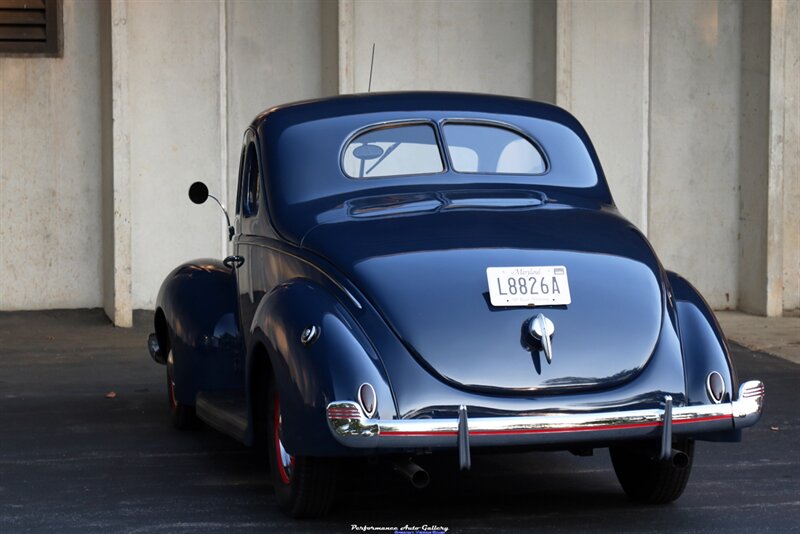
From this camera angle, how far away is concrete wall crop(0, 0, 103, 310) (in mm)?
13070

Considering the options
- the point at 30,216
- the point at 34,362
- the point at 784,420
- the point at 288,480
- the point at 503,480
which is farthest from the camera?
the point at 30,216

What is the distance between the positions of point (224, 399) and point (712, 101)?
7.98 meters

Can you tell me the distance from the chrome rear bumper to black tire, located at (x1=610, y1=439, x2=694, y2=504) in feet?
1.74

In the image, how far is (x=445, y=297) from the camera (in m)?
5.47

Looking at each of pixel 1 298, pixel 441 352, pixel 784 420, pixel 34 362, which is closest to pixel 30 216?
pixel 1 298

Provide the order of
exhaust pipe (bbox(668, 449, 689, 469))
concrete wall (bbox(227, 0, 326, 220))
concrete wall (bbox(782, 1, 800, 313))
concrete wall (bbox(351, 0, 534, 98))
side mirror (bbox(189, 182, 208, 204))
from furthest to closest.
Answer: concrete wall (bbox(782, 1, 800, 313)), concrete wall (bbox(351, 0, 534, 98)), concrete wall (bbox(227, 0, 326, 220)), side mirror (bbox(189, 182, 208, 204)), exhaust pipe (bbox(668, 449, 689, 469))

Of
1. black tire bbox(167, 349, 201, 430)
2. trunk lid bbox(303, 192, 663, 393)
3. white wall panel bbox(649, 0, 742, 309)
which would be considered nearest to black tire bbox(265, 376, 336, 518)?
trunk lid bbox(303, 192, 663, 393)

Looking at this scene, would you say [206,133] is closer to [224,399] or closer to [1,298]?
[1,298]

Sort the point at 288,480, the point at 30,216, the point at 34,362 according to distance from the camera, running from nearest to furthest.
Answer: the point at 288,480
the point at 34,362
the point at 30,216

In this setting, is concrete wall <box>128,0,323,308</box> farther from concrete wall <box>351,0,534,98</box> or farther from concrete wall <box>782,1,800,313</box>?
concrete wall <box>782,1,800,313</box>

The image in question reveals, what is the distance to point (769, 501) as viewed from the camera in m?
6.17

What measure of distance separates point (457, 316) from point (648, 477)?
4.20 feet

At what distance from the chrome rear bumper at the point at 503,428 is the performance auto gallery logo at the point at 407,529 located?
551 millimetres

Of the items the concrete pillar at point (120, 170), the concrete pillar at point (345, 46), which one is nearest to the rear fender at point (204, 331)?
the concrete pillar at point (120, 170)
